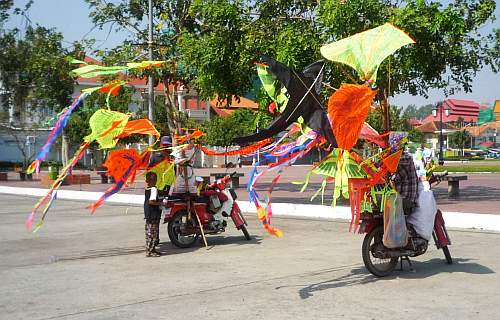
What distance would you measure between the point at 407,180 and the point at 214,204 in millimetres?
4199

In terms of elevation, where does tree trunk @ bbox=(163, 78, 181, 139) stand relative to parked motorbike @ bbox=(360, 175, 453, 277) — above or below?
above

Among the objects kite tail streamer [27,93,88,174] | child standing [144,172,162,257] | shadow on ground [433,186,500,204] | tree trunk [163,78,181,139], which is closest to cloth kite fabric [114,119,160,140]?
child standing [144,172,162,257]

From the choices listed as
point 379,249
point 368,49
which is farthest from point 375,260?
point 368,49

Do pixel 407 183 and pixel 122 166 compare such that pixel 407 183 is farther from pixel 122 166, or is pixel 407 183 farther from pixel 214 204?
pixel 122 166

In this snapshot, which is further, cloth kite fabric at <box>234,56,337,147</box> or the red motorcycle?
the red motorcycle

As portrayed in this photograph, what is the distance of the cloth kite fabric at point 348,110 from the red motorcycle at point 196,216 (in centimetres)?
441

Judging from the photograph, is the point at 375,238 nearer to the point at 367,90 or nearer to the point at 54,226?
the point at 367,90

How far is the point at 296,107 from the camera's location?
24.0 feet

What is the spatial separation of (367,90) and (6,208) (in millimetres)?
16390

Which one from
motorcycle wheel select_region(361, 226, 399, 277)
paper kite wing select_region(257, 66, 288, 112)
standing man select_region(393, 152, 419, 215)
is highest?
paper kite wing select_region(257, 66, 288, 112)

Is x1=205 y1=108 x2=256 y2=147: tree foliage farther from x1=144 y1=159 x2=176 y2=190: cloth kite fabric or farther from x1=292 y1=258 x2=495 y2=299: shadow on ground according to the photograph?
x1=292 y1=258 x2=495 y2=299: shadow on ground

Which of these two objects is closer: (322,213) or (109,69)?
(109,69)

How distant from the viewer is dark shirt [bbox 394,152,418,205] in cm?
830

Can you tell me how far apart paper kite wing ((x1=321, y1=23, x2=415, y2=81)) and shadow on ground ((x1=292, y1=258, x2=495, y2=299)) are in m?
2.54
